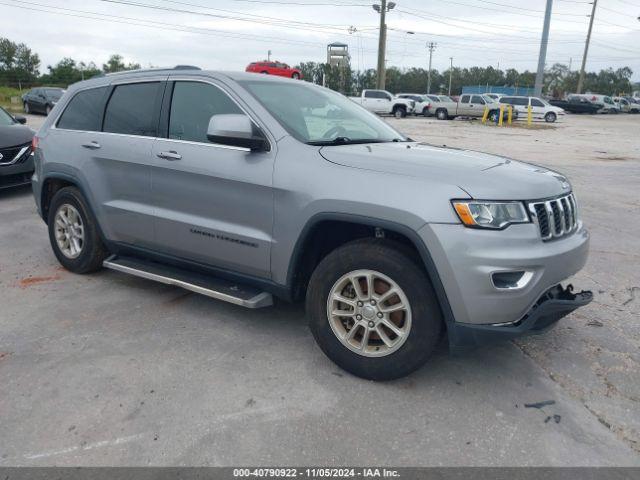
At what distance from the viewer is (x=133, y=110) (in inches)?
175

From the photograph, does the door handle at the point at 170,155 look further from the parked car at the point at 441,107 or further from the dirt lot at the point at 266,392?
the parked car at the point at 441,107

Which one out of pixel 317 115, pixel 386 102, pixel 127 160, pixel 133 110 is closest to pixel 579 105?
pixel 386 102

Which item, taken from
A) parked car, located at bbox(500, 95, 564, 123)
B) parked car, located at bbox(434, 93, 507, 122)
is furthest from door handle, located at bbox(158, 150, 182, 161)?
parked car, located at bbox(500, 95, 564, 123)

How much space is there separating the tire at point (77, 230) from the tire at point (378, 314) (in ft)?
7.81

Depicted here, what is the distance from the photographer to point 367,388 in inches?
126

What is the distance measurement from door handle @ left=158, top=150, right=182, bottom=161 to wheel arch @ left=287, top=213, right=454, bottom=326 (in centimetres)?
120

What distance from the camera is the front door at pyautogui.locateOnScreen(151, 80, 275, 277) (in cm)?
356

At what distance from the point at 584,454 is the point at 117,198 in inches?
143

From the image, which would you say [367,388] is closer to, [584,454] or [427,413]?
[427,413]

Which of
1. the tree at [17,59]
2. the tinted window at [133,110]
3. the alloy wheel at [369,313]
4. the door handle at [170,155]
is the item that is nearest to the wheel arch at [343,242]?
the alloy wheel at [369,313]

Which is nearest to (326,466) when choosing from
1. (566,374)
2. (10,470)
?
(10,470)

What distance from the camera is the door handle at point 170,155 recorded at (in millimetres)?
3957

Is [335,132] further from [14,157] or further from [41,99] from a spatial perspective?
[41,99]

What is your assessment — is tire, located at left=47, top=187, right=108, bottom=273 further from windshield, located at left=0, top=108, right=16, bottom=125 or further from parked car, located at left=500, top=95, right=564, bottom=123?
parked car, located at left=500, top=95, right=564, bottom=123
